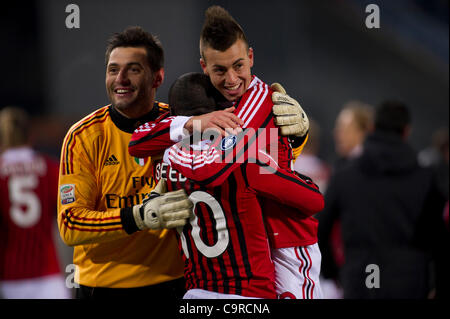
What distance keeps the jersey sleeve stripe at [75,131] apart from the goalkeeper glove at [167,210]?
39 cm

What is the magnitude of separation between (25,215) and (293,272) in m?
3.10

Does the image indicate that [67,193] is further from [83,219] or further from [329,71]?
[329,71]

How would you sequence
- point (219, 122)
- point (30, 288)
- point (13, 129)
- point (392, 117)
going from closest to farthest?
point (219, 122), point (392, 117), point (13, 129), point (30, 288)

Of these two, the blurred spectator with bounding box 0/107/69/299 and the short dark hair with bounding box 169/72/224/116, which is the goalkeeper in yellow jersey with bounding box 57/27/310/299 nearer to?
the short dark hair with bounding box 169/72/224/116

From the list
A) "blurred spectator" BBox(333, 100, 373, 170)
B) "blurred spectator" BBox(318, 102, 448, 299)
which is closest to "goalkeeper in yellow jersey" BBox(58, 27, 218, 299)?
"blurred spectator" BBox(318, 102, 448, 299)

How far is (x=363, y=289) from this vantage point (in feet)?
11.4

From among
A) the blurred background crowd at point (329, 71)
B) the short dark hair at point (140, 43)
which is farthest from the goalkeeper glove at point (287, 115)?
the blurred background crowd at point (329, 71)

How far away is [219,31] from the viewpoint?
202 cm

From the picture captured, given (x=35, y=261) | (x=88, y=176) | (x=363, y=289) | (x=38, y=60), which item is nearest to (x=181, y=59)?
(x=88, y=176)

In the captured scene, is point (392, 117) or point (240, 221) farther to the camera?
point (392, 117)

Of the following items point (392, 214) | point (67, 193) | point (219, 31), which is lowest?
point (392, 214)

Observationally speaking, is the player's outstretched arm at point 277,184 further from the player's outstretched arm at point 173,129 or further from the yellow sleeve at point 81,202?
the yellow sleeve at point 81,202

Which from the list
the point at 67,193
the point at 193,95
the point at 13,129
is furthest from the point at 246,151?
the point at 13,129

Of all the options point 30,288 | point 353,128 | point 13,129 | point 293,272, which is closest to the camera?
point 293,272
